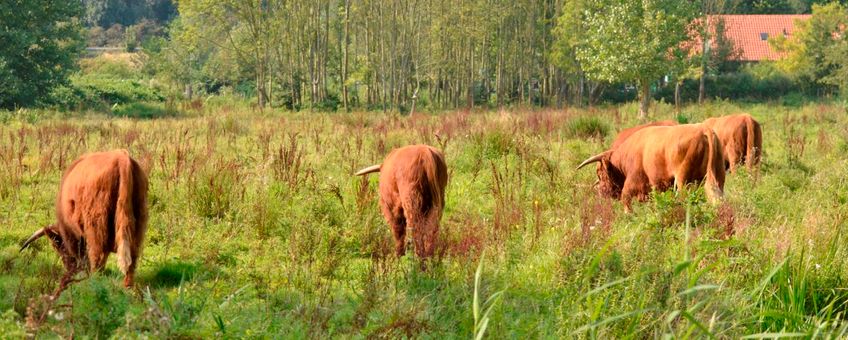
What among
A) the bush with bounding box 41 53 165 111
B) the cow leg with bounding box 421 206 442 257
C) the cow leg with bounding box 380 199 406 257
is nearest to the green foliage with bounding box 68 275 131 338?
the cow leg with bounding box 421 206 442 257

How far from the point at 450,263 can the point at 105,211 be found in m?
2.58

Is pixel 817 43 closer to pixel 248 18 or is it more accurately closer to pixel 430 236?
pixel 248 18

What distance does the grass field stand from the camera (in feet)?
16.4

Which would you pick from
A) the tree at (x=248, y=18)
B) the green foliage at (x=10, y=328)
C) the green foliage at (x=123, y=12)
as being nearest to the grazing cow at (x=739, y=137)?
the green foliage at (x=10, y=328)

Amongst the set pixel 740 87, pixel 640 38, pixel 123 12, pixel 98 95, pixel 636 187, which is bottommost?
pixel 740 87

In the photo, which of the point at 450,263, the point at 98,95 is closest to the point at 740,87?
the point at 98,95

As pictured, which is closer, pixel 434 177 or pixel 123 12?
pixel 434 177

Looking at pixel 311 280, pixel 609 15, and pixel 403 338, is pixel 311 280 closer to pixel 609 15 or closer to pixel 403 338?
pixel 403 338

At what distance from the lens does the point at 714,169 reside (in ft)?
29.0

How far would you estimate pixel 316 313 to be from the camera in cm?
536

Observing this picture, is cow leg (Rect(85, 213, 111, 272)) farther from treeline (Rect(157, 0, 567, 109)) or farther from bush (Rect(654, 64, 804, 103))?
bush (Rect(654, 64, 804, 103))

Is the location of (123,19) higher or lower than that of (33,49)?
higher

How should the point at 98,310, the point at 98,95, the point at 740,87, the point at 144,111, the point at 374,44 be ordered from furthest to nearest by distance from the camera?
1. the point at 740,87
2. the point at 374,44
3. the point at 98,95
4. the point at 144,111
5. the point at 98,310

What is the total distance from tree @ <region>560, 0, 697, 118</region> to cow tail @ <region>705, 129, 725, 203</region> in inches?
912
